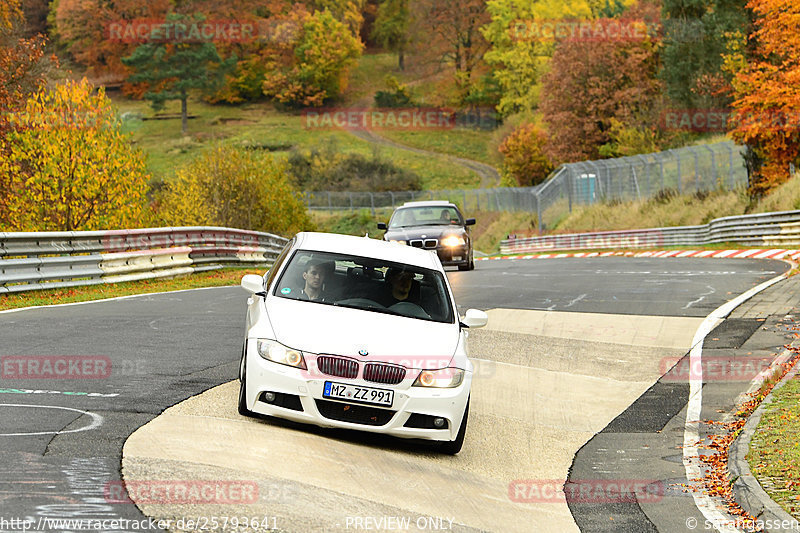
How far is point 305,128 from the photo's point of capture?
123 m

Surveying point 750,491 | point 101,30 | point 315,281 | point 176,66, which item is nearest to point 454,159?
point 176,66

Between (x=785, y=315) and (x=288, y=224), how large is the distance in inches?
1174

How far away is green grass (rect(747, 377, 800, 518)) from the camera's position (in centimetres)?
724

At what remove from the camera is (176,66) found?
124m

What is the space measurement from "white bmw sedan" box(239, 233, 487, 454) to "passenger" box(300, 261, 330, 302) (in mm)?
15

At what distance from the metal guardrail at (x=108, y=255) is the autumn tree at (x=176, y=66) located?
321 feet

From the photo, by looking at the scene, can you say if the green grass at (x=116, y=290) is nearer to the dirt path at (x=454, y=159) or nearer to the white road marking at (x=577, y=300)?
the white road marking at (x=577, y=300)

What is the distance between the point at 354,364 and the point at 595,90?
2422 inches

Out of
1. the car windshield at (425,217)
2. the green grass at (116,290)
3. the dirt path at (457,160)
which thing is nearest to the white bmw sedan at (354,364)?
the green grass at (116,290)

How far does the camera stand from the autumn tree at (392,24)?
6314 inches

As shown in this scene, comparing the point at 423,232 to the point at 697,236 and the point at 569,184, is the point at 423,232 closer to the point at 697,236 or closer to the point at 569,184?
the point at 697,236

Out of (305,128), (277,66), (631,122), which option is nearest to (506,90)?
(305,128)

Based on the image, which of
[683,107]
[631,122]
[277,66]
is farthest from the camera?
[277,66]

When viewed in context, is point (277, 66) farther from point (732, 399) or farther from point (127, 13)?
point (732, 399)
